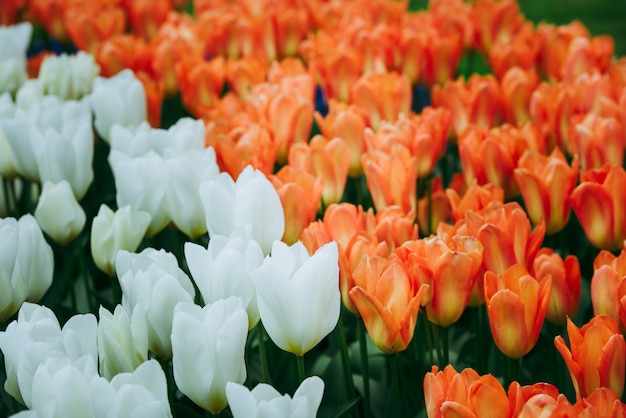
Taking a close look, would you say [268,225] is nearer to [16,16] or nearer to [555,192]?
[555,192]

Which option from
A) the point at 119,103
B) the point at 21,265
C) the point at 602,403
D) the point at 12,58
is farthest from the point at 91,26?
the point at 602,403

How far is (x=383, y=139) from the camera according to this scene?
6.65 ft

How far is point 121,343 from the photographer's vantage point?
1.28m

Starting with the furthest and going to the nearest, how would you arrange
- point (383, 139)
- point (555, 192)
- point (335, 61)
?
point (335, 61) → point (383, 139) → point (555, 192)

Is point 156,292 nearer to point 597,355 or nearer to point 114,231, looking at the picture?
point 114,231

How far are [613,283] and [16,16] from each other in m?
3.65

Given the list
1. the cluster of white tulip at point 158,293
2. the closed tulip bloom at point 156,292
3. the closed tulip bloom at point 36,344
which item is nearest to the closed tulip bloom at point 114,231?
the cluster of white tulip at point 158,293

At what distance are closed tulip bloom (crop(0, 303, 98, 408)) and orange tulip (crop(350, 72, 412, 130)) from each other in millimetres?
1291

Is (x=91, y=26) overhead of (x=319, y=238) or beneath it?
beneath

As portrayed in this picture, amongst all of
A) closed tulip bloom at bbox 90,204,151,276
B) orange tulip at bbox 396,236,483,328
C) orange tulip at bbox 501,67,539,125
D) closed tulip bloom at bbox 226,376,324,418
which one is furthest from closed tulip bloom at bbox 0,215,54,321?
orange tulip at bbox 501,67,539,125


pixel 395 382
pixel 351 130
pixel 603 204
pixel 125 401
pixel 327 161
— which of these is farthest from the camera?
pixel 351 130

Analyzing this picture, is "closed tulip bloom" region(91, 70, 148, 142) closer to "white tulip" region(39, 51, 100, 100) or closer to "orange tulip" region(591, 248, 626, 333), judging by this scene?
"white tulip" region(39, 51, 100, 100)

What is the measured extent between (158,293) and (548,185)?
0.94 metres

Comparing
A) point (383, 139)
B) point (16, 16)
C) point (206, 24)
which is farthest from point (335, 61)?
point (16, 16)
